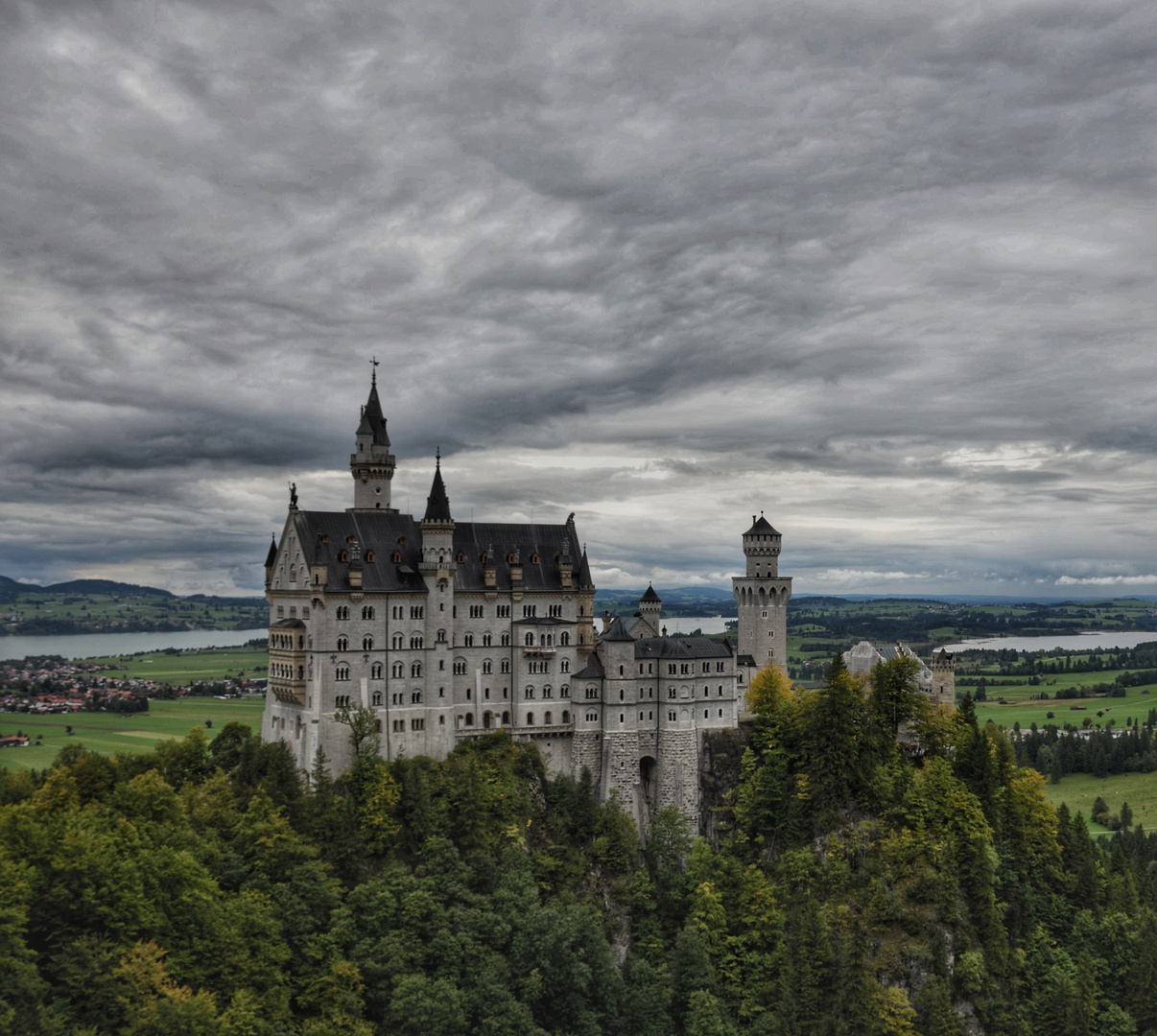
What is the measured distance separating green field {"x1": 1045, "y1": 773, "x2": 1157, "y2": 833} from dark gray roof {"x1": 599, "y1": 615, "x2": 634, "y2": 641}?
109708 millimetres

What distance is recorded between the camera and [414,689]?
91.9m

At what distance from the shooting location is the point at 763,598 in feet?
378

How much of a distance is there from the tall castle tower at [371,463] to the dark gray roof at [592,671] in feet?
82.8

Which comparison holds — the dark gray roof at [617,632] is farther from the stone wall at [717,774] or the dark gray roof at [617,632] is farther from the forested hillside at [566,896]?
the forested hillside at [566,896]

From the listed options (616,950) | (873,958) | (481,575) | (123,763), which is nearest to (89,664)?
(123,763)

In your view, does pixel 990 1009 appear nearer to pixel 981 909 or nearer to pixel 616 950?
pixel 981 909

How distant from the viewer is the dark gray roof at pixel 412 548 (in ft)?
294

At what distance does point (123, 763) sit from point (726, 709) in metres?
57.8

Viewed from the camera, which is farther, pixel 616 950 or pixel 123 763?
pixel 616 950

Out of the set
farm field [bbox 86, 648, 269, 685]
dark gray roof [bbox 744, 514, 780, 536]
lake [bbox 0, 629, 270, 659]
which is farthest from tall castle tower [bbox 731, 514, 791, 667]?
farm field [bbox 86, 648, 269, 685]

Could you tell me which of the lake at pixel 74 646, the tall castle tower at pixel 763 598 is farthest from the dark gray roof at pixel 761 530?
the lake at pixel 74 646

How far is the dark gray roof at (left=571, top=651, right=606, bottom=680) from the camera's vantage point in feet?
324

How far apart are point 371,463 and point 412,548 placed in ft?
36.5

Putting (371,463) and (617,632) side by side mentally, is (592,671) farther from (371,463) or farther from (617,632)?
(371,463)
